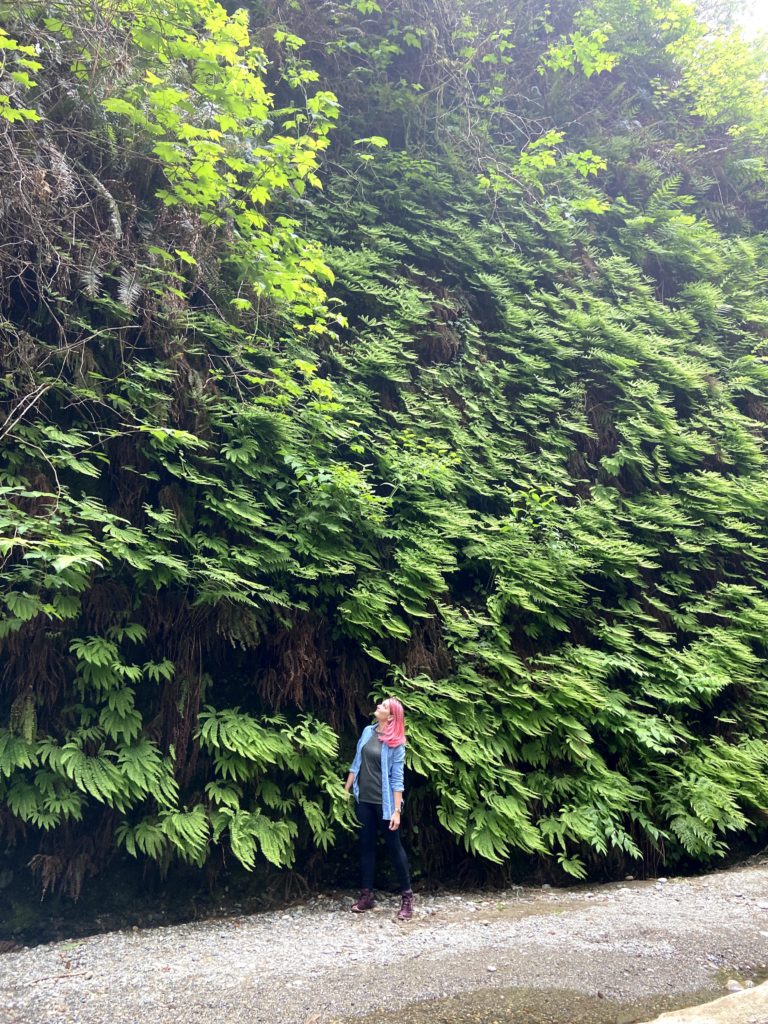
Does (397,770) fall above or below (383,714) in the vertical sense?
below

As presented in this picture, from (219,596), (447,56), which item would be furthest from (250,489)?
(447,56)

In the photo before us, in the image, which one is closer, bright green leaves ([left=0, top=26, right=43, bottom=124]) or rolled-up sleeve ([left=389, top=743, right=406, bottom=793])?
bright green leaves ([left=0, top=26, right=43, bottom=124])

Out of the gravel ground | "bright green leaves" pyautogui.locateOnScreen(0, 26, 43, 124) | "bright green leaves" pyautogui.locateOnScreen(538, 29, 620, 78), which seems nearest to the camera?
the gravel ground

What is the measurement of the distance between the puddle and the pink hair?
1.75 m

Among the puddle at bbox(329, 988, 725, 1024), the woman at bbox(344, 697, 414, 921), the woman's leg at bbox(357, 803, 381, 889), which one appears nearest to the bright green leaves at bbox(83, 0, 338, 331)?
the woman at bbox(344, 697, 414, 921)

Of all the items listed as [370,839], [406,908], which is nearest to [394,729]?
[370,839]

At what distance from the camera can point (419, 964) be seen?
13.2 ft

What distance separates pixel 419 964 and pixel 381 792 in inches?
48.1

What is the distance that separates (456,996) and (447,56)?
13.8 meters

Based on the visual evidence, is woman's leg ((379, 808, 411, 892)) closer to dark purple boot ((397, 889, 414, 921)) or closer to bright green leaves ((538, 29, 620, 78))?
dark purple boot ((397, 889, 414, 921))

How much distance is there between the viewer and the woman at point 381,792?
495 centimetres

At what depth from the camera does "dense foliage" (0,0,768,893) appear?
16.4 feet

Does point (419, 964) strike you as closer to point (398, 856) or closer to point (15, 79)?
point (398, 856)

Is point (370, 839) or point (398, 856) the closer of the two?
point (398, 856)
